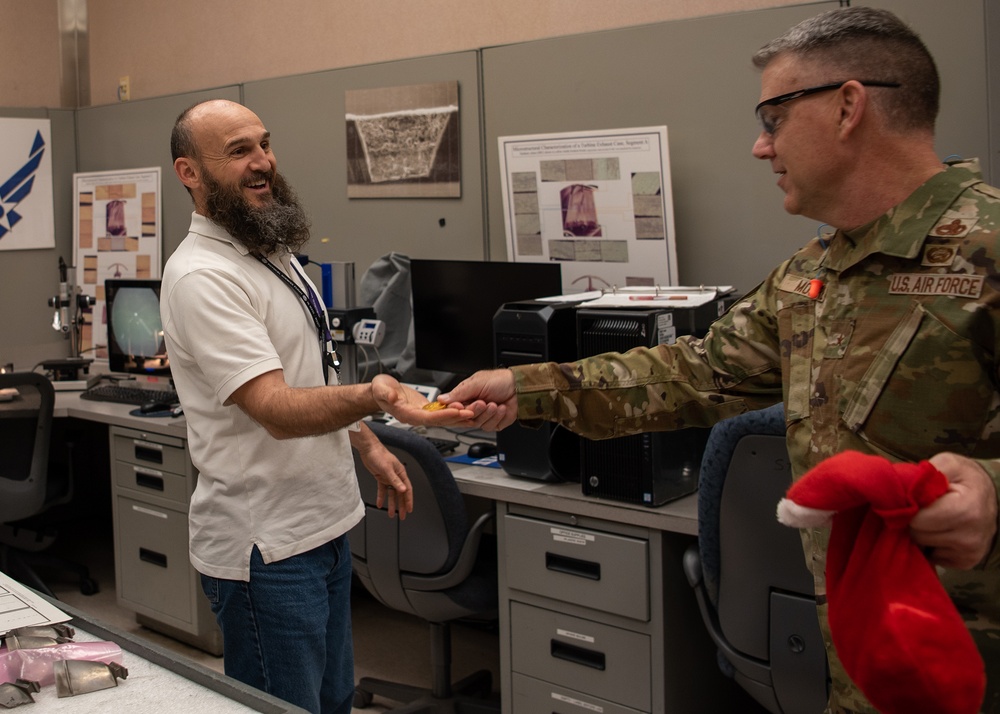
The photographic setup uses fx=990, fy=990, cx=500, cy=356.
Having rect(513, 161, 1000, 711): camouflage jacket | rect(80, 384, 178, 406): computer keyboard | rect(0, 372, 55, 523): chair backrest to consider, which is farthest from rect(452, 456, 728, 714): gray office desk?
rect(0, 372, 55, 523): chair backrest

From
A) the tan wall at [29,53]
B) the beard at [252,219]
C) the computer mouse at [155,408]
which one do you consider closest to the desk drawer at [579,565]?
the beard at [252,219]

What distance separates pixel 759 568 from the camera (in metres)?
2.01

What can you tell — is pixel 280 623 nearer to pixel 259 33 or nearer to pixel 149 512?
pixel 149 512

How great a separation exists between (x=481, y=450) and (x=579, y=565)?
0.54m

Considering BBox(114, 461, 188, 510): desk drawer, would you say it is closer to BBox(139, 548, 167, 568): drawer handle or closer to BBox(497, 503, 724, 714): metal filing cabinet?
BBox(139, 548, 167, 568): drawer handle

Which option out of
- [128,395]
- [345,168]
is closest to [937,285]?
[345,168]

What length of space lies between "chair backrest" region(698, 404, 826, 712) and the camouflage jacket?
431 millimetres

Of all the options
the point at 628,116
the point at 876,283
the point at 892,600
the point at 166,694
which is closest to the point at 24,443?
the point at 628,116

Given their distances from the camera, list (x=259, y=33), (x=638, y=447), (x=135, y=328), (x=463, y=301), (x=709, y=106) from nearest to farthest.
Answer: (x=638, y=447), (x=709, y=106), (x=463, y=301), (x=135, y=328), (x=259, y=33)

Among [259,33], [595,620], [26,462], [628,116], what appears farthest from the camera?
[259,33]

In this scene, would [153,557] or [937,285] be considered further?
[153,557]

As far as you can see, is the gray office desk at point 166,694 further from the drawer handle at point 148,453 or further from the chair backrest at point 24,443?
the chair backrest at point 24,443

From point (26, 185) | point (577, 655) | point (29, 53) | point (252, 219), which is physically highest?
point (29, 53)

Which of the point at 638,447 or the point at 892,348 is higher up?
the point at 892,348
